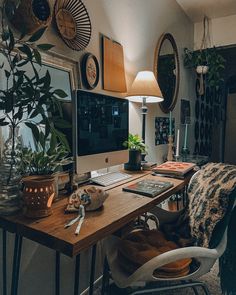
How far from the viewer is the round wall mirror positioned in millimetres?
2592

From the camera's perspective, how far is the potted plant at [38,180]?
940 millimetres

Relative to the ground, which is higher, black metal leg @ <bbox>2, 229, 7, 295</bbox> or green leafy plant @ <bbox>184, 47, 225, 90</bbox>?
green leafy plant @ <bbox>184, 47, 225, 90</bbox>

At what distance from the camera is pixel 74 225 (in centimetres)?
90

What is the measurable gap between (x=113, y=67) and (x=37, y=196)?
1.23 metres

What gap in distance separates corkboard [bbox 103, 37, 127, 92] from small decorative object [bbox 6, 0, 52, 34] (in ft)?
2.00

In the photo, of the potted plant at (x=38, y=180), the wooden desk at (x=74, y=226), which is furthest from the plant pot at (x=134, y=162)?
the potted plant at (x=38, y=180)

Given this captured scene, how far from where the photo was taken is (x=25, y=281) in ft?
4.14

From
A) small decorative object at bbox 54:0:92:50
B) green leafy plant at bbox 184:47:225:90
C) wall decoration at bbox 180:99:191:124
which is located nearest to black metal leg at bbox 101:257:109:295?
small decorative object at bbox 54:0:92:50

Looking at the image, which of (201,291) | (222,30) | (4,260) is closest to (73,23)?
(4,260)

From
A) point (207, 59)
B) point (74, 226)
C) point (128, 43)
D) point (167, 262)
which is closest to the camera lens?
point (74, 226)

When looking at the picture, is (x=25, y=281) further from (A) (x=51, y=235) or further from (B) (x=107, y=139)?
(B) (x=107, y=139)

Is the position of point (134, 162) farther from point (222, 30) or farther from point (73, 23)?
point (222, 30)

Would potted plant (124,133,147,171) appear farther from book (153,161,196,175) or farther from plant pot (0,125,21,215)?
plant pot (0,125,21,215)

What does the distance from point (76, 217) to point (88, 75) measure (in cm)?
96
